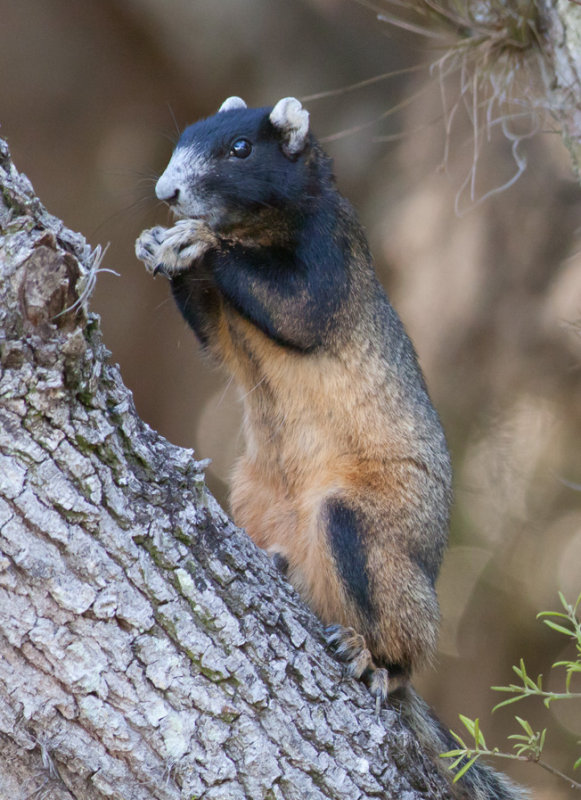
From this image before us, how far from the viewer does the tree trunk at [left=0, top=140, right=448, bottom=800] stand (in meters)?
2.18

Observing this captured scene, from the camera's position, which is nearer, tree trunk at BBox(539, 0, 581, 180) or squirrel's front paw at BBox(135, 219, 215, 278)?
squirrel's front paw at BBox(135, 219, 215, 278)

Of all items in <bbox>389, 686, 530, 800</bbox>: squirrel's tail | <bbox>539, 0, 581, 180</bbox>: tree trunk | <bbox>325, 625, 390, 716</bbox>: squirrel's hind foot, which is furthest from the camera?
<bbox>539, 0, 581, 180</bbox>: tree trunk

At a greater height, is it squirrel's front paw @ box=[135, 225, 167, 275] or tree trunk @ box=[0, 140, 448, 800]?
squirrel's front paw @ box=[135, 225, 167, 275]

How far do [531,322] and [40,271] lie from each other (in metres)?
5.84

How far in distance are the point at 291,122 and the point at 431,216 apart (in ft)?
13.1

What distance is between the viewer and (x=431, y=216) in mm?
7652

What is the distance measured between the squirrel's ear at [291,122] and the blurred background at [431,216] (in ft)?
11.1

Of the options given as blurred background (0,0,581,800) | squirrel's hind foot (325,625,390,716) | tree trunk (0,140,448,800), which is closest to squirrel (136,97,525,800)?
squirrel's hind foot (325,625,390,716)

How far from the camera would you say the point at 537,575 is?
758 centimetres

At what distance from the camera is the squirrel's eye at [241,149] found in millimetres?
3793

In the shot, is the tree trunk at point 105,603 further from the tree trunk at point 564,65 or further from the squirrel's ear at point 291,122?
the tree trunk at point 564,65

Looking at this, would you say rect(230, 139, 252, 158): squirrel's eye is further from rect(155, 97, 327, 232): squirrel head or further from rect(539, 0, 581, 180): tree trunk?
rect(539, 0, 581, 180): tree trunk

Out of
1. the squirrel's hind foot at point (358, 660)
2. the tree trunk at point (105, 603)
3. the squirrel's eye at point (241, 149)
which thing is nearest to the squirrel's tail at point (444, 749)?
the squirrel's hind foot at point (358, 660)

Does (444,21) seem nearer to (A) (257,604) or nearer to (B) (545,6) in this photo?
(B) (545,6)
